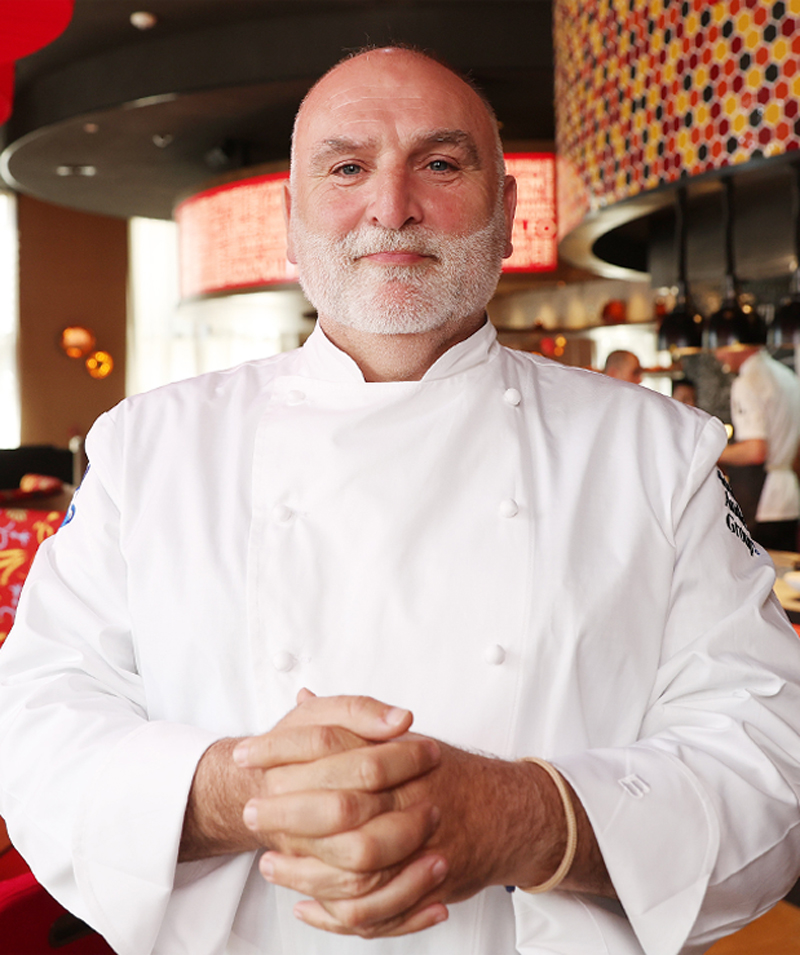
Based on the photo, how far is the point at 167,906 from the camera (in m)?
1.04

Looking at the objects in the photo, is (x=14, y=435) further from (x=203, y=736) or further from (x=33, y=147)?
(x=203, y=736)

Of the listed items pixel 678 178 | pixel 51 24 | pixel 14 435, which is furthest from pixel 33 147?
pixel 51 24

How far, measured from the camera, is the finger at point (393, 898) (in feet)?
2.75

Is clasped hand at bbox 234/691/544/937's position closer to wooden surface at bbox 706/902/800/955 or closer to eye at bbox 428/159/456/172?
eye at bbox 428/159/456/172

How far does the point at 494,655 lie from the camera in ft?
3.54

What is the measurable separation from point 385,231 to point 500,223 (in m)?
0.21

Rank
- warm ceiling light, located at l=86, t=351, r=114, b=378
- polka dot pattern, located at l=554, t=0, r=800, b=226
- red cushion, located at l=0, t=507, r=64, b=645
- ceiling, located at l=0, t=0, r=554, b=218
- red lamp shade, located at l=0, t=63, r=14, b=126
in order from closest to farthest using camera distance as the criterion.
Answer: red lamp shade, located at l=0, t=63, r=14, b=126 → red cushion, located at l=0, t=507, r=64, b=645 → polka dot pattern, located at l=554, t=0, r=800, b=226 → ceiling, located at l=0, t=0, r=554, b=218 → warm ceiling light, located at l=86, t=351, r=114, b=378

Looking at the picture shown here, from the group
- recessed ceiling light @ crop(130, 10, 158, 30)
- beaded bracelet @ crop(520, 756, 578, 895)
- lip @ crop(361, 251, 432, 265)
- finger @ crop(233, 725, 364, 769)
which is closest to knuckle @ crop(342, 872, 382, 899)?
finger @ crop(233, 725, 364, 769)

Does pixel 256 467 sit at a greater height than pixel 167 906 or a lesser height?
greater

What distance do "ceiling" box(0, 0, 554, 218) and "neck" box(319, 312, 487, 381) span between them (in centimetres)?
325

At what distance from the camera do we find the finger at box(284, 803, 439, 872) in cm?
82

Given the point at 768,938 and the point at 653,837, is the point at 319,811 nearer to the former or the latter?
the point at 653,837

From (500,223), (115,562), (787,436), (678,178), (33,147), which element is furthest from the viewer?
(33,147)

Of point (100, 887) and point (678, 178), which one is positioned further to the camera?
point (678, 178)
